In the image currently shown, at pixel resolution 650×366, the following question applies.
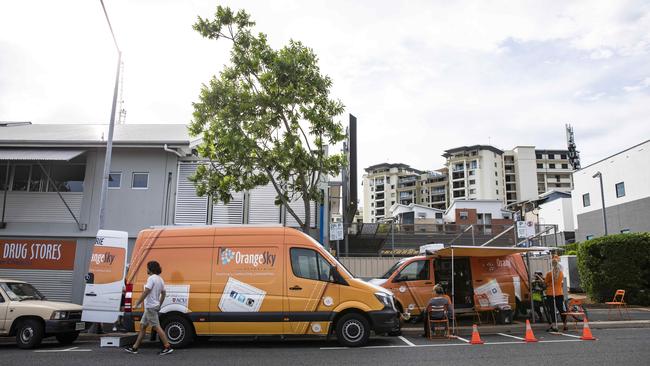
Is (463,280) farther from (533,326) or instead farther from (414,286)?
(533,326)

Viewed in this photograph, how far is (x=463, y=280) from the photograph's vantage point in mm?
13930

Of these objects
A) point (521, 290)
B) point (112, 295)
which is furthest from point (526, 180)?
point (112, 295)

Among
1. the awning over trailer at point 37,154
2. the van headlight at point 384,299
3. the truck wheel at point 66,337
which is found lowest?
the truck wheel at point 66,337

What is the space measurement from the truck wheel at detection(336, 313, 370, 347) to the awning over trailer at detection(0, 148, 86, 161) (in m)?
11.2

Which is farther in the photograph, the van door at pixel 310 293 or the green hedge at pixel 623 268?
the green hedge at pixel 623 268

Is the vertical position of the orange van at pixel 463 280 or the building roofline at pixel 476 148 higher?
the building roofline at pixel 476 148

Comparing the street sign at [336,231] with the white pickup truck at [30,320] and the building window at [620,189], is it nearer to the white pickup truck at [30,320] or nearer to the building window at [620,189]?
the white pickup truck at [30,320]

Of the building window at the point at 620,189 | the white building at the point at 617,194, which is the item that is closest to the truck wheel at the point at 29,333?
the white building at the point at 617,194

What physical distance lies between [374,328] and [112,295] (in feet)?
20.5

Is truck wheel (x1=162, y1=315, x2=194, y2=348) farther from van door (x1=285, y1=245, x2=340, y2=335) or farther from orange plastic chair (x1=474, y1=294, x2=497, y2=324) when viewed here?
orange plastic chair (x1=474, y1=294, x2=497, y2=324)

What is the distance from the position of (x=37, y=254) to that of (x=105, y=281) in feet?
24.3

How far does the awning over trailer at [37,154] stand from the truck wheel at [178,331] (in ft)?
27.7

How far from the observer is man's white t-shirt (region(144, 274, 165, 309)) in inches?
374

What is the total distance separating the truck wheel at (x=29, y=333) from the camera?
10.4 meters
